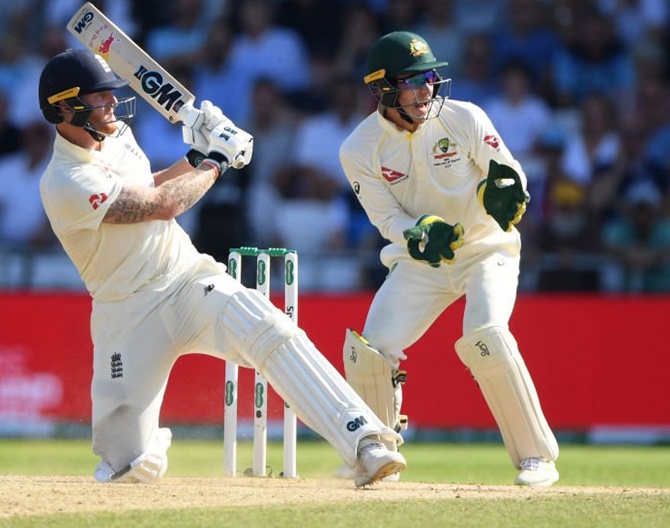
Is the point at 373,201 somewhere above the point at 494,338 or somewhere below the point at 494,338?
above

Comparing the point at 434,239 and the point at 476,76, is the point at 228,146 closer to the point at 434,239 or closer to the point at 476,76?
the point at 434,239

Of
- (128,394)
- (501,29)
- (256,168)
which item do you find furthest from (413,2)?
(128,394)

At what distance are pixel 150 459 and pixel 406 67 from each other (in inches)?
79.9

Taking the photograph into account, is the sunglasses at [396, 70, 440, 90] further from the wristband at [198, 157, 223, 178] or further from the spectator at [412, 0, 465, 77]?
the spectator at [412, 0, 465, 77]

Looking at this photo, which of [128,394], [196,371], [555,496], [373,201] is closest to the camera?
[555,496]

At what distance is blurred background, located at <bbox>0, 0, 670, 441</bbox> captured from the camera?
978cm

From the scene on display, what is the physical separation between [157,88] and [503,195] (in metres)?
1.62

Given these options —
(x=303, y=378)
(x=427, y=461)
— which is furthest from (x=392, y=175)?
(x=427, y=461)

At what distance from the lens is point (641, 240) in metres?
10.4

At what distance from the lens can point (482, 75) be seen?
37.5 feet

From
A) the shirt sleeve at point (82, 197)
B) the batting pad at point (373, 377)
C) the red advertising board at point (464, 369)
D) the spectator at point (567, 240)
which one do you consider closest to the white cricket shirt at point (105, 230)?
the shirt sleeve at point (82, 197)

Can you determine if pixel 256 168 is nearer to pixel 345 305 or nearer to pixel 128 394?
pixel 345 305

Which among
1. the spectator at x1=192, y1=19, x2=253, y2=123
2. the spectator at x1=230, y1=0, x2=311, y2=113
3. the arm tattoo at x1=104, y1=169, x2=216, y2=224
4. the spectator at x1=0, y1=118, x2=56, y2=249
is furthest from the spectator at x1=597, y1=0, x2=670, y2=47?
the arm tattoo at x1=104, y1=169, x2=216, y2=224

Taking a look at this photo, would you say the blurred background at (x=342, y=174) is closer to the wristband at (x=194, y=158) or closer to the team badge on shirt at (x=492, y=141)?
the wristband at (x=194, y=158)
